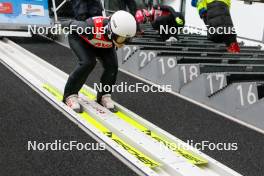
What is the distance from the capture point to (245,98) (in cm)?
373

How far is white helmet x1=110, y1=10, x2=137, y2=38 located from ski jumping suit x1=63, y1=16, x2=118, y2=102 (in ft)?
0.65

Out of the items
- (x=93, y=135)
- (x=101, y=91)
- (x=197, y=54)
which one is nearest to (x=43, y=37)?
(x=197, y=54)

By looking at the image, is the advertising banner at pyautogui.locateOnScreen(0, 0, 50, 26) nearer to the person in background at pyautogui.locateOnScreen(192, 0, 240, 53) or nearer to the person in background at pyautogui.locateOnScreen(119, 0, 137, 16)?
the person in background at pyautogui.locateOnScreen(119, 0, 137, 16)


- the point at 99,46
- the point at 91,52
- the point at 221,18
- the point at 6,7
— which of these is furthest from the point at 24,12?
the point at 99,46

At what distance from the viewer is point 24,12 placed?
719 centimetres

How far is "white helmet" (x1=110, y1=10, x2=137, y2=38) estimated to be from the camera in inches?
121

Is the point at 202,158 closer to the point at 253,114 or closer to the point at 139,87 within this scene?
the point at 253,114

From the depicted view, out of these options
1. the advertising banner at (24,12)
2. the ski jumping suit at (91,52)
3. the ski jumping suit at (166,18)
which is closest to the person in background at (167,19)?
the ski jumping suit at (166,18)

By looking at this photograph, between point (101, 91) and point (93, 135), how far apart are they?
2.59 ft

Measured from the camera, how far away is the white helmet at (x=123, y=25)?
3.08 m

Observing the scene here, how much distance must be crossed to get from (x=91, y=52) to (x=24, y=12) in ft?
13.8

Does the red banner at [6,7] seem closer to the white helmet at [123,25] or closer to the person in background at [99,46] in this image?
the person in background at [99,46]

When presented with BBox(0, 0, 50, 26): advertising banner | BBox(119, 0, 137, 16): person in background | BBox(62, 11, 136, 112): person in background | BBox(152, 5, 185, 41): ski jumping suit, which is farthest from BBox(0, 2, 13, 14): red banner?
BBox(62, 11, 136, 112): person in background

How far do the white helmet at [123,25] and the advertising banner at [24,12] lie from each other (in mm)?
4495
